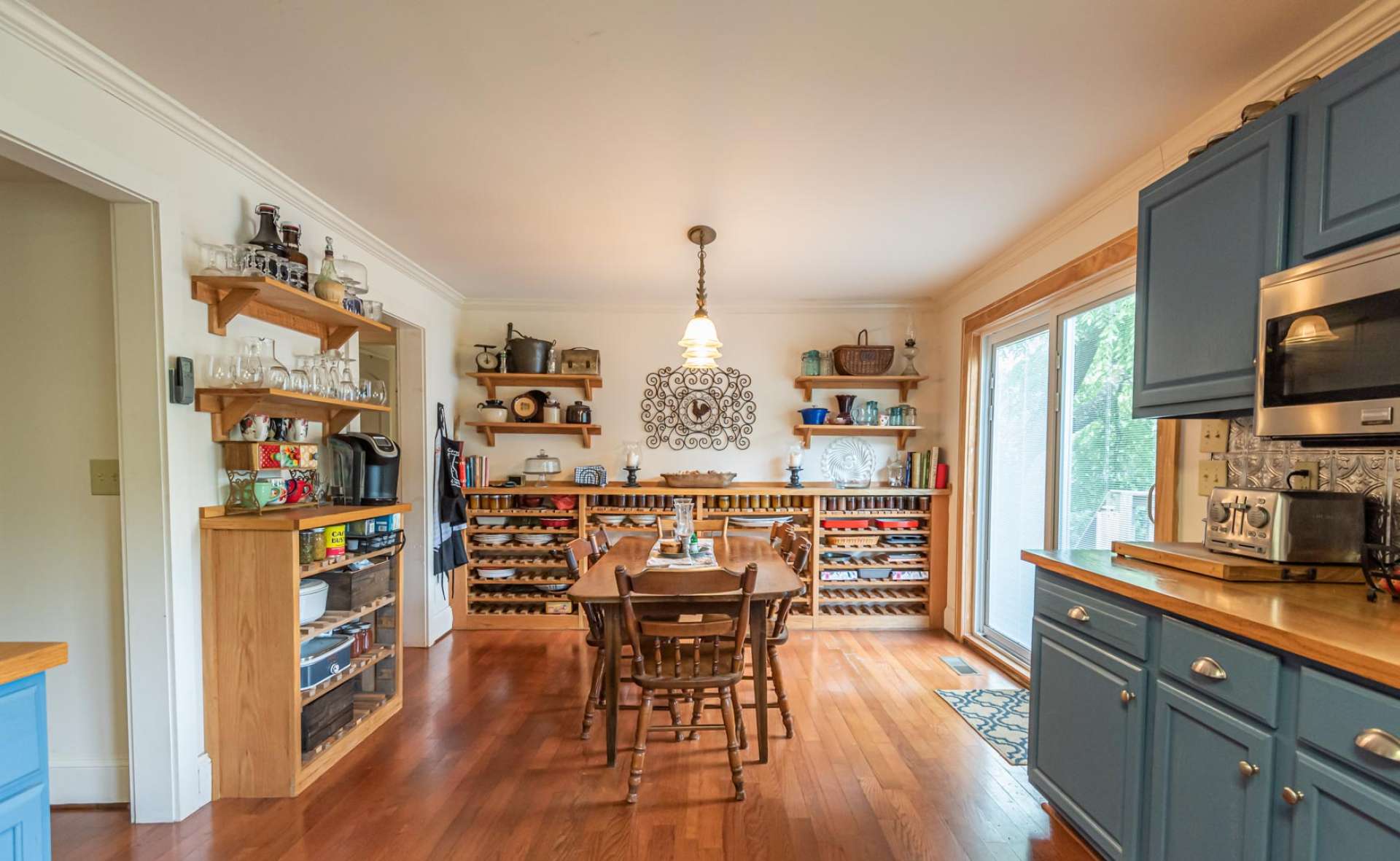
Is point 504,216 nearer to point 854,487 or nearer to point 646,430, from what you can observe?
point 646,430

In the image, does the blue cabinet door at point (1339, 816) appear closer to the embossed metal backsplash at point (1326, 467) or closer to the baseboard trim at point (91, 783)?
the embossed metal backsplash at point (1326, 467)

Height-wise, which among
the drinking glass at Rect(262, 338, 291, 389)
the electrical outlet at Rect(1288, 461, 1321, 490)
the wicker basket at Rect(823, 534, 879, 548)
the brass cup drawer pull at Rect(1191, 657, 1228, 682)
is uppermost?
the drinking glass at Rect(262, 338, 291, 389)

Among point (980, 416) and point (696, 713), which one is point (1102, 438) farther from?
point (696, 713)

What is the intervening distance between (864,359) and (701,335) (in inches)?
73.7

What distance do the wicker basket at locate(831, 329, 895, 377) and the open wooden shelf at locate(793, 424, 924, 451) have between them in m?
0.40

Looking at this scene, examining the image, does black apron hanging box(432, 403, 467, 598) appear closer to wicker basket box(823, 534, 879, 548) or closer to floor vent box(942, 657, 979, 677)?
wicker basket box(823, 534, 879, 548)

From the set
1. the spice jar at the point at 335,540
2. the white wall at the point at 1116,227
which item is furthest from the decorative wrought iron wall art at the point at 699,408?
the spice jar at the point at 335,540

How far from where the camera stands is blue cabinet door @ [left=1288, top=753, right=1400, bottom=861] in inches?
36.3

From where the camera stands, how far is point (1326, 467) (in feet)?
5.04

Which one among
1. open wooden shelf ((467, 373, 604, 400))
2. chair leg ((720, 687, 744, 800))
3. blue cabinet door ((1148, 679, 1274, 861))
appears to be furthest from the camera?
open wooden shelf ((467, 373, 604, 400))

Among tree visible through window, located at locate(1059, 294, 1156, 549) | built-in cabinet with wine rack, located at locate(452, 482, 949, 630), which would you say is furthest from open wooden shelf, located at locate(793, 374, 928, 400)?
tree visible through window, located at locate(1059, 294, 1156, 549)

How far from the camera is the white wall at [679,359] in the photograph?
4.27 metres

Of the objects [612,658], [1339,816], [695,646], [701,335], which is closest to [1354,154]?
[1339,816]

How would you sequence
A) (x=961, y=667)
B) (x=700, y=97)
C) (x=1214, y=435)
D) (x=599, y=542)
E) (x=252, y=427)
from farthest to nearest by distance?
(x=961, y=667) → (x=599, y=542) → (x=252, y=427) → (x=1214, y=435) → (x=700, y=97)
